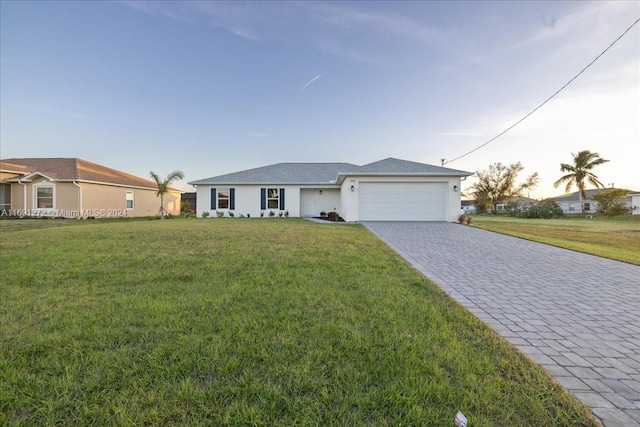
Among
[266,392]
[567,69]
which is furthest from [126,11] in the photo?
[567,69]

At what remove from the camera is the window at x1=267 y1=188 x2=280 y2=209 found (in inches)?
784

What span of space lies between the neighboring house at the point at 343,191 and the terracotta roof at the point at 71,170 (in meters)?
7.21

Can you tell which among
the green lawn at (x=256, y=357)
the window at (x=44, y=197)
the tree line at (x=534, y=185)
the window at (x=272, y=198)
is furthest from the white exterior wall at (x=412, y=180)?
the window at (x=44, y=197)

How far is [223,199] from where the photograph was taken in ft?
65.4

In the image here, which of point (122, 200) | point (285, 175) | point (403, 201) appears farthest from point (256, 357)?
point (122, 200)

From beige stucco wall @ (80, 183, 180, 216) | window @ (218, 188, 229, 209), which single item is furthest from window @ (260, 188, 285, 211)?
beige stucco wall @ (80, 183, 180, 216)

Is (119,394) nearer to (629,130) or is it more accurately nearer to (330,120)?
(330,120)

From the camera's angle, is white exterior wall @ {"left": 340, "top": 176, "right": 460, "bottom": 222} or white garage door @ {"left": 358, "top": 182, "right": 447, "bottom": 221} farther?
white garage door @ {"left": 358, "top": 182, "right": 447, "bottom": 221}

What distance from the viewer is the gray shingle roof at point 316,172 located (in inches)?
576

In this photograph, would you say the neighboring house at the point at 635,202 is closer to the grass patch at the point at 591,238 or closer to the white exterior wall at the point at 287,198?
the grass patch at the point at 591,238

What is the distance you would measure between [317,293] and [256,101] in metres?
15.7

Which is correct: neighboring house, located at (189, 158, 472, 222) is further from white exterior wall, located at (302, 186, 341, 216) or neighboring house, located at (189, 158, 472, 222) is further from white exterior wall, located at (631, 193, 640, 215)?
white exterior wall, located at (631, 193, 640, 215)

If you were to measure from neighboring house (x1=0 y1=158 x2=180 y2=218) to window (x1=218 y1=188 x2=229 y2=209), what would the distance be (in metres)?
8.13

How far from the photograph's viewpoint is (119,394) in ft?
5.57
